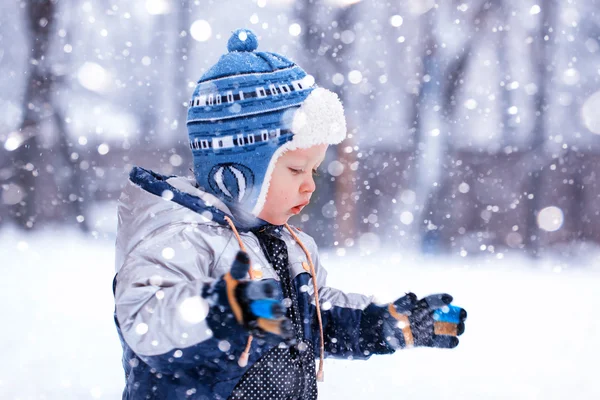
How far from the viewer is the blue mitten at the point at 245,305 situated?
0.97 m

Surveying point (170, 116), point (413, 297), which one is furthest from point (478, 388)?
point (170, 116)

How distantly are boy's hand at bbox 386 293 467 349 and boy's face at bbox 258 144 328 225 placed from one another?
0.43 meters

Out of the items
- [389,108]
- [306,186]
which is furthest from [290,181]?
→ [389,108]

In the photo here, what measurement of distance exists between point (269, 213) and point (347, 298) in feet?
1.21

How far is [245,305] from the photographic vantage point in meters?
0.98

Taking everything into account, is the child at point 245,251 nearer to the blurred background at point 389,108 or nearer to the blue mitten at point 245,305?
the blue mitten at point 245,305

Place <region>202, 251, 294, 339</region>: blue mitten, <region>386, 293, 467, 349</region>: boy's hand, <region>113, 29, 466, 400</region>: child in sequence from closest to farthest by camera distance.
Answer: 1. <region>202, 251, 294, 339</region>: blue mitten
2. <region>113, 29, 466, 400</region>: child
3. <region>386, 293, 467, 349</region>: boy's hand

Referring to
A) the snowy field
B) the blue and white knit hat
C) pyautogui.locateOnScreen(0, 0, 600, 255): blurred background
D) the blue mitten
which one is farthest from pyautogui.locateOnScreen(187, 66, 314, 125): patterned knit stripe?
pyautogui.locateOnScreen(0, 0, 600, 255): blurred background

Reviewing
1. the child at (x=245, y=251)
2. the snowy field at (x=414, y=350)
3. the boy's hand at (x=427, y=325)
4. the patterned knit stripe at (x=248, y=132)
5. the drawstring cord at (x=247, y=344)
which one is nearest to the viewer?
the child at (x=245, y=251)

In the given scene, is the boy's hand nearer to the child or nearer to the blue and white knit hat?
Result: the child

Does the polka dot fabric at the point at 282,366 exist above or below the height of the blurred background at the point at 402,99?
below

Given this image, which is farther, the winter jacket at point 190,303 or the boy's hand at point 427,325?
the boy's hand at point 427,325

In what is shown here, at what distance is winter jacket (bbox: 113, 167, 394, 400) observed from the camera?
3.50 feet

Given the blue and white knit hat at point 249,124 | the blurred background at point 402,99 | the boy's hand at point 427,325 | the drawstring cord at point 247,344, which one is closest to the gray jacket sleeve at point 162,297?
the drawstring cord at point 247,344
